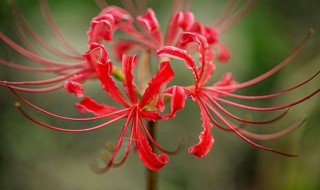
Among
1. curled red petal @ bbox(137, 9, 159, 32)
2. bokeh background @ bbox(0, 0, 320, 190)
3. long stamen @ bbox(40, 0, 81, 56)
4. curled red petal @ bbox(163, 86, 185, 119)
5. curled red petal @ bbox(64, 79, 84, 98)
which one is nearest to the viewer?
curled red petal @ bbox(163, 86, 185, 119)

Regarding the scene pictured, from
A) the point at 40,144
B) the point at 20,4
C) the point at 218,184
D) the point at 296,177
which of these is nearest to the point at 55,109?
the point at 40,144

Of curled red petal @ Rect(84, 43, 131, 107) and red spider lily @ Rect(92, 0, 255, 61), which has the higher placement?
red spider lily @ Rect(92, 0, 255, 61)

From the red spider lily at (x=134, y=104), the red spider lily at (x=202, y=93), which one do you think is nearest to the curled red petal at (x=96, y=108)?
the red spider lily at (x=134, y=104)

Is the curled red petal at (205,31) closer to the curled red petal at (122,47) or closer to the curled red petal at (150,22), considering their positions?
the curled red petal at (150,22)

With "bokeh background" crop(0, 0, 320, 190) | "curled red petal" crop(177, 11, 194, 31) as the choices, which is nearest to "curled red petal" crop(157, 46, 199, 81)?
"curled red petal" crop(177, 11, 194, 31)

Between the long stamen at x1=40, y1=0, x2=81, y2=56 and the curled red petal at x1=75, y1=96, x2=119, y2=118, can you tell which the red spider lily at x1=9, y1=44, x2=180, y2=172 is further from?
the long stamen at x1=40, y1=0, x2=81, y2=56

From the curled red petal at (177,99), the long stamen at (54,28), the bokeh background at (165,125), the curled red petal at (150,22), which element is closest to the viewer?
the curled red petal at (177,99)

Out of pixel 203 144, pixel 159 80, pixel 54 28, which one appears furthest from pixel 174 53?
pixel 54 28
